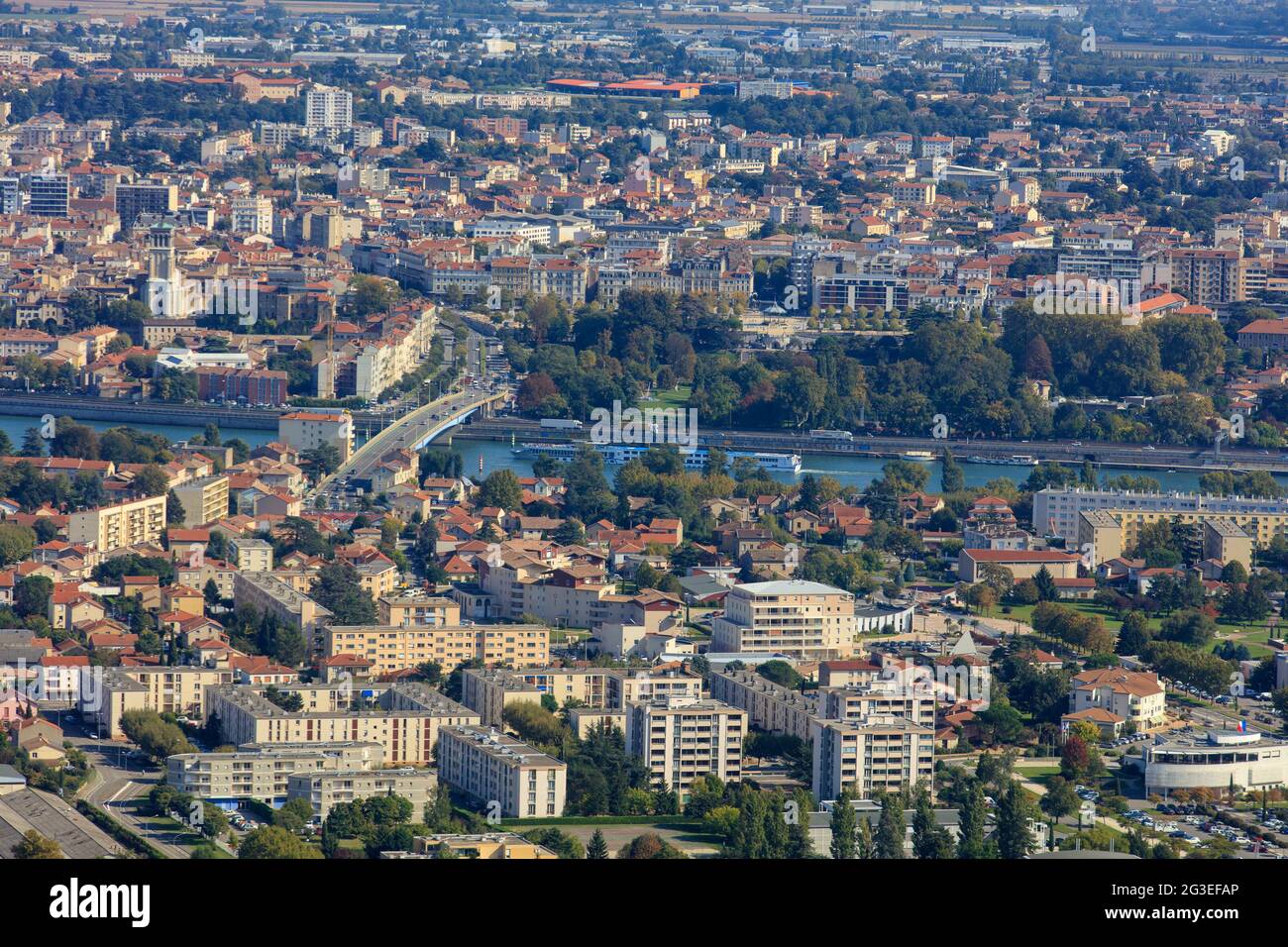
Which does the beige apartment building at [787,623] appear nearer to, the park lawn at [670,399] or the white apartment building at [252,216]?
the park lawn at [670,399]

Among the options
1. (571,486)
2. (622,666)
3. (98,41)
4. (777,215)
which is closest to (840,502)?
(571,486)

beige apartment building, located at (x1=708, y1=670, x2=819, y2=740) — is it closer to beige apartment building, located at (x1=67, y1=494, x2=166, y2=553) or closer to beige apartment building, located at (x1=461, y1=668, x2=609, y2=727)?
beige apartment building, located at (x1=461, y1=668, x2=609, y2=727)

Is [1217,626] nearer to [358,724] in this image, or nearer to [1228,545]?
[1228,545]

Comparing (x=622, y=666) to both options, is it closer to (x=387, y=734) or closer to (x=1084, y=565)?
(x=387, y=734)
